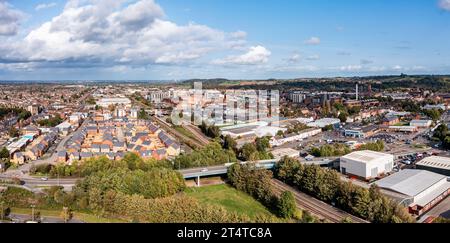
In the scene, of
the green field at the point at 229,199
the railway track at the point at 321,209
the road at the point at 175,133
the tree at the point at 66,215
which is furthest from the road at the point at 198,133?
the tree at the point at 66,215

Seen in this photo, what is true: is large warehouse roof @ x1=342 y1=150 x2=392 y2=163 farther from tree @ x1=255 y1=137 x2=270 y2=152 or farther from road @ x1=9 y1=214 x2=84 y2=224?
road @ x1=9 y1=214 x2=84 y2=224

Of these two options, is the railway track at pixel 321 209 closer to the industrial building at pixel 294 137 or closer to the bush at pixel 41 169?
the industrial building at pixel 294 137

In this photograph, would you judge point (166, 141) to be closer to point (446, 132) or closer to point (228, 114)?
point (228, 114)

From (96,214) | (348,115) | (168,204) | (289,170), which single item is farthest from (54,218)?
(348,115)

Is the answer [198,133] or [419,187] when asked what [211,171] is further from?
[198,133]

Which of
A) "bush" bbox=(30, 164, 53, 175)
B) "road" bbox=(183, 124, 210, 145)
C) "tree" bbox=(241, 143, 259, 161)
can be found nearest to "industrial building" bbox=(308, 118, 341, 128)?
"road" bbox=(183, 124, 210, 145)

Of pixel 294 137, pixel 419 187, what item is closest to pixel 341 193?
pixel 419 187
